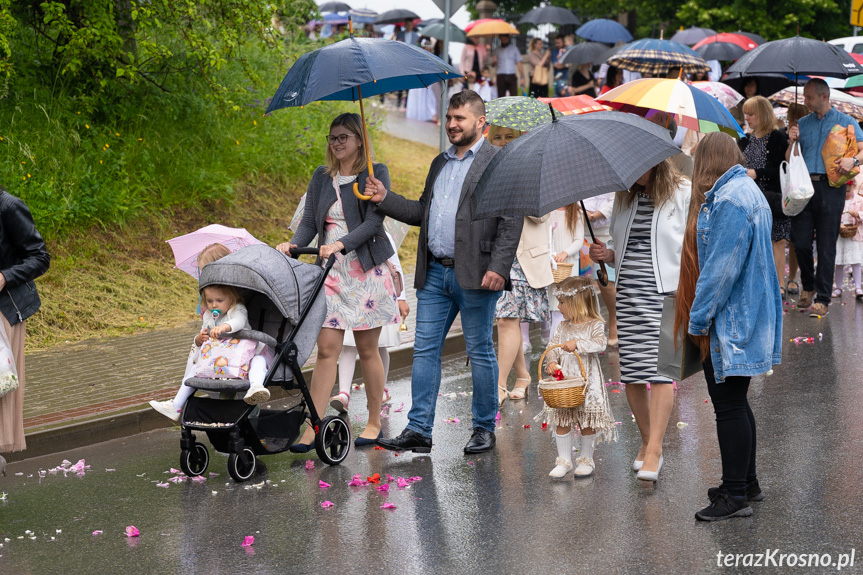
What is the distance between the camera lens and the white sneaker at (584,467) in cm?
630

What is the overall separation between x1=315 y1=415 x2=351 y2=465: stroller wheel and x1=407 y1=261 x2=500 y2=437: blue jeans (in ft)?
1.37

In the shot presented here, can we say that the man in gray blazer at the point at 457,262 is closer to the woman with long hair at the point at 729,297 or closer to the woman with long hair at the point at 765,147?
the woman with long hair at the point at 729,297

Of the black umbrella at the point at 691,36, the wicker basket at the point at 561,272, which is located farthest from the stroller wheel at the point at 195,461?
the black umbrella at the point at 691,36

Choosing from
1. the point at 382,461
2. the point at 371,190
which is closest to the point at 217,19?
the point at 371,190

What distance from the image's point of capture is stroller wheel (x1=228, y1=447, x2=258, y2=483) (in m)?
6.29

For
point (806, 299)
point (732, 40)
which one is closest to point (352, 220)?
point (806, 299)

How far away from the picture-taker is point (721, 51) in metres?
20.6

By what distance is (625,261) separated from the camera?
621 cm

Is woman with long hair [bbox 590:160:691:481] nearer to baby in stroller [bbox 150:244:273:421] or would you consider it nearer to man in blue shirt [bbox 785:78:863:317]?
baby in stroller [bbox 150:244:273:421]

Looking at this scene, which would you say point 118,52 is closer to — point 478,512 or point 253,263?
point 253,263

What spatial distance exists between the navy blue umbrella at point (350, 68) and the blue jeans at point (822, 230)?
5637 mm

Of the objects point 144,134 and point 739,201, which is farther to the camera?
point 144,134

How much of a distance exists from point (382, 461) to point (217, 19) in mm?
7054

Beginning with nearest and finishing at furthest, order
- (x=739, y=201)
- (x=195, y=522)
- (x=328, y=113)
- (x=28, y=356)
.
→ (x=739, y=201), (x=195, y=522), (x=28, y=356), (x=328, y=113)
